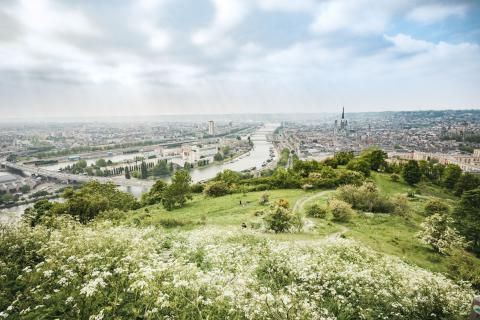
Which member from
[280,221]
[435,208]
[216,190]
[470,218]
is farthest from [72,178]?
[470,218]

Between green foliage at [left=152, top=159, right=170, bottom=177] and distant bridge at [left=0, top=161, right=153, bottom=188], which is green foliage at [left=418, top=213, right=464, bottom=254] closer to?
distant bridge at [left=0, top=161, right=153, bottom=188]

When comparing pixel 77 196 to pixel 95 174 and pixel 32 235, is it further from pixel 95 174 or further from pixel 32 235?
pixel 95 174

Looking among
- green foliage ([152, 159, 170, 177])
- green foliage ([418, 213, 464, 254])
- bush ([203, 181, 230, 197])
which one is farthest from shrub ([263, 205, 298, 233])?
green foliage ([152, 159, 170, 177])

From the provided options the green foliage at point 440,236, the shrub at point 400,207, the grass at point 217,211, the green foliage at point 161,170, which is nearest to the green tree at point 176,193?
the grass at point 217,211

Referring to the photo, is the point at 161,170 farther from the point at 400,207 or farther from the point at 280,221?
the point at 400,207

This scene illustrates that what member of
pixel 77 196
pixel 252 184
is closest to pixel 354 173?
pixel 252 184
